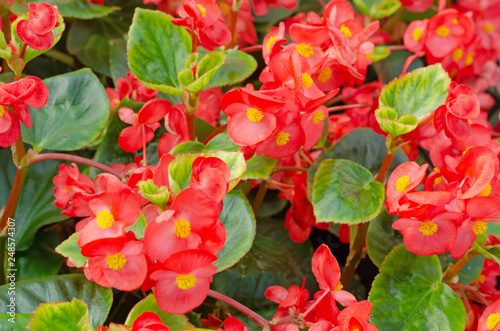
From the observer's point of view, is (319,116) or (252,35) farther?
(252,35)

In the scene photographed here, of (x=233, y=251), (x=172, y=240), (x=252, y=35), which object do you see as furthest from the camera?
(x=252, y=35)

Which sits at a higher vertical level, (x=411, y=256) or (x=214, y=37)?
(x=214, y=37)

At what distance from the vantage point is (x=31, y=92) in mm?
448

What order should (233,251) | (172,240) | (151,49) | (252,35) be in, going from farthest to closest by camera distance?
(252,35)
(151,49)
(233,251)
(172,240)

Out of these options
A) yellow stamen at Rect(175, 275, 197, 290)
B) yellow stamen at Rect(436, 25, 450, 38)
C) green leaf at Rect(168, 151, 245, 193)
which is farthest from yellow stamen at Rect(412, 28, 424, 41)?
yellow stamen at Rect(175, 275, 197, 290)

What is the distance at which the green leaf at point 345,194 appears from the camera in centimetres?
53

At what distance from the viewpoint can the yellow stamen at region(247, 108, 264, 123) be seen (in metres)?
0.46

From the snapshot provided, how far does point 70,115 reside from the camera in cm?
65

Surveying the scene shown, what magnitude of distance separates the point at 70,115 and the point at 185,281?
378 mm

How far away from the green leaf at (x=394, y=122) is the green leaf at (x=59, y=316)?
1.13ft

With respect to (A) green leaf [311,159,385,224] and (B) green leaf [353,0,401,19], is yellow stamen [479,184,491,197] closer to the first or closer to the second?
(A) green leaf [311,159,385,224]

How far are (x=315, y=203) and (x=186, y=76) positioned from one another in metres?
0.20

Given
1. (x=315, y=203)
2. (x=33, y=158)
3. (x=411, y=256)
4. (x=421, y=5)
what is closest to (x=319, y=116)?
(x=315, y=203)

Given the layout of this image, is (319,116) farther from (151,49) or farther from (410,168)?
(151,49)
